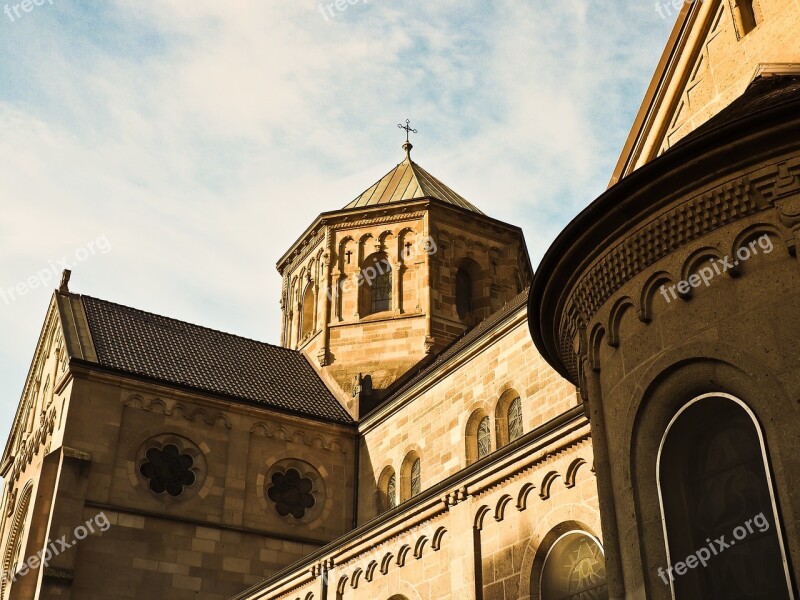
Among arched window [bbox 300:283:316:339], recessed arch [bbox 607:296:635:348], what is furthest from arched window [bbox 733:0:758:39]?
arched window [bbox 300:283:316:339]

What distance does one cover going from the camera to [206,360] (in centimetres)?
3055

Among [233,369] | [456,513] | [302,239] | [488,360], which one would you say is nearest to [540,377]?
[488,360]

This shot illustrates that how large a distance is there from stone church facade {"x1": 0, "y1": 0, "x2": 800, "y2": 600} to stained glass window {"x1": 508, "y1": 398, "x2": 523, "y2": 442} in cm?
10

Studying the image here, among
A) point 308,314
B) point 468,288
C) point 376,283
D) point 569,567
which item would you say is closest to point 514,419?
point 569,567

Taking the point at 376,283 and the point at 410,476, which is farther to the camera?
the point at 376,283

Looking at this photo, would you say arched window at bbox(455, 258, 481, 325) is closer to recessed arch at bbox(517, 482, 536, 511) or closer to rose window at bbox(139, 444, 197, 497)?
rose window at bbox(139, 444, 197, 497)

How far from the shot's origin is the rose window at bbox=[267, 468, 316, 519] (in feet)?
90.5

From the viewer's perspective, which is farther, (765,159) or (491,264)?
(491,264)

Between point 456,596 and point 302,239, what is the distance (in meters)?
22.7

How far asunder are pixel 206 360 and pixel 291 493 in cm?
513

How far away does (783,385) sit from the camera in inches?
331

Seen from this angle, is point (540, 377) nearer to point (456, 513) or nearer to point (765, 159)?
point (456, 513)

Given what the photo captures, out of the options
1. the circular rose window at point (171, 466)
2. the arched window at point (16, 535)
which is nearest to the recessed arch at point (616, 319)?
the circular rose window at point (171, 466)

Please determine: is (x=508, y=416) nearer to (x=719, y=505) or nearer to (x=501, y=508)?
(x=501, y=508)
